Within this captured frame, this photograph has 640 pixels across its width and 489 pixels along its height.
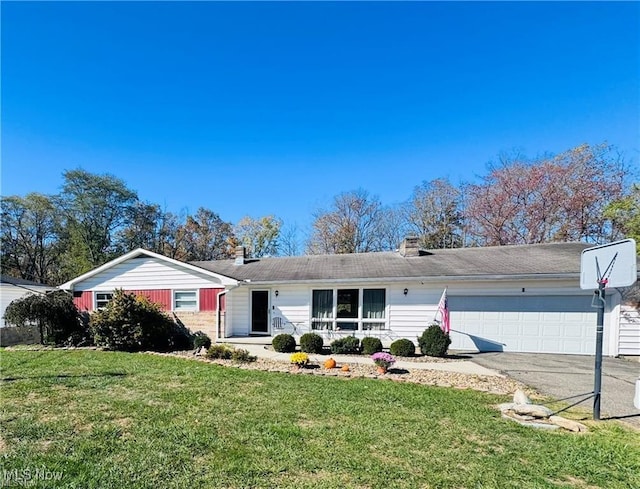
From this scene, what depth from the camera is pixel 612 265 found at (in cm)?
495

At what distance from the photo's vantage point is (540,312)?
10.9m

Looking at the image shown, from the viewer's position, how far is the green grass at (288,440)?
3113 mm

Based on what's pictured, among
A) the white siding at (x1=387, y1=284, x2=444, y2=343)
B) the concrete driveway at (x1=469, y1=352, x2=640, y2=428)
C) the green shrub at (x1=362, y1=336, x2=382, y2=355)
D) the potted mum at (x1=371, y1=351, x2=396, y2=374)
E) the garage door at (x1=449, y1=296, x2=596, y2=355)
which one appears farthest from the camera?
the white siding at (x1=387, y1=284, x2=444, y2=343)

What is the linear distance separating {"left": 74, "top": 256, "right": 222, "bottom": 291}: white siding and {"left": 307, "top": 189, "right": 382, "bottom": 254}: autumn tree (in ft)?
52.7

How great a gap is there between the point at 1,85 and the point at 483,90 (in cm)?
1540

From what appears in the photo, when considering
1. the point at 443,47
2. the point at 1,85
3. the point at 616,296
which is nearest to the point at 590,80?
the point at 443,47

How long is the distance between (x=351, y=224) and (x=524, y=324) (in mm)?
17844

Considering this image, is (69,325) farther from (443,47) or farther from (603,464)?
(443,47)

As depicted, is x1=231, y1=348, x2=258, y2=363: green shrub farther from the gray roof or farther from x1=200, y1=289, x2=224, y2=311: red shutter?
the gray roof

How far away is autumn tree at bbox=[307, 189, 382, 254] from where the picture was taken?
27.6 meters

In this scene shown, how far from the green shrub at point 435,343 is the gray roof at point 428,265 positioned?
2098mm

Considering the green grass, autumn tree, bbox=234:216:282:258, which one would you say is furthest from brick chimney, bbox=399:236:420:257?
autumn tree, bbox=234:216:282:258

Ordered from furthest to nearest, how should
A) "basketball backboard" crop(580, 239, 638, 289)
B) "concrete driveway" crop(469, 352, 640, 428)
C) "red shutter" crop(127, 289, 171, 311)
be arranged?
"red shutter" crop(127, 289, 171, 311) < "concrete driveway" crop(469, 352, 640, 428) < "basketball backboard" crop(580, 239, 638, 289)

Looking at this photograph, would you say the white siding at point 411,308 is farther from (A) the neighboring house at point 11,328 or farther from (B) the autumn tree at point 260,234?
(B) the autumn tree at point 260,234
